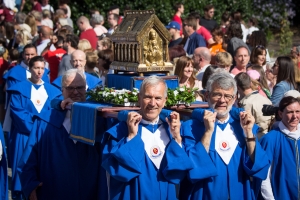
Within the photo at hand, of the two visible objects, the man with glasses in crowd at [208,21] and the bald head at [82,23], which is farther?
the man with glasses in crowd at [208,21]

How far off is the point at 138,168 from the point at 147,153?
21 centimetres

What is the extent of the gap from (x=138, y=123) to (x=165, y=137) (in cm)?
30

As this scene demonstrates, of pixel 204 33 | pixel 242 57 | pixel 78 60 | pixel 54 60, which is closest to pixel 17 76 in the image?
pixel 78 60

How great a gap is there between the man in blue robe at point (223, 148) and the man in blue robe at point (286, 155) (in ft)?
1.85

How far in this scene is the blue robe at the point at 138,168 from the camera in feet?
20.0

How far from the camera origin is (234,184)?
21.1ft

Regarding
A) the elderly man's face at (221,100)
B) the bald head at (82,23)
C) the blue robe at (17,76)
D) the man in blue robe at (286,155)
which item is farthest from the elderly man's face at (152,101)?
the bald head at (82,23)

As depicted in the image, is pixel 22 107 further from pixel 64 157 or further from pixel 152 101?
pixel 152 101

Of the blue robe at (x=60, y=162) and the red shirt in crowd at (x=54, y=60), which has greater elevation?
the red shirt in crowd at (x=54, y=60)

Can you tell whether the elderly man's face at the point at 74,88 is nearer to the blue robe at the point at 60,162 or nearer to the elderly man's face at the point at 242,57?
the blue robe at the point at 60,162

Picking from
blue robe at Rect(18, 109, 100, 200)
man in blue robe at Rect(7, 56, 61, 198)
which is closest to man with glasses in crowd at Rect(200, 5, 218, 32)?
man in blue robe at Rect(7, 56, 61, 198)

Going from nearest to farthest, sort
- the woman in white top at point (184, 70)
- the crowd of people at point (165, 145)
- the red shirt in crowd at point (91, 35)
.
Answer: the crowd of people at point (165, 145) < the woman in white top at point (184, 70) < the red shirt in crowd at point (91, 35)

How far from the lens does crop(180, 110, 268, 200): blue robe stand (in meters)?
6.37

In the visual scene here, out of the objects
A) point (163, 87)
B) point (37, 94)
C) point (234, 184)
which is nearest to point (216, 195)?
point (234, 184)
